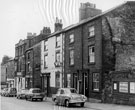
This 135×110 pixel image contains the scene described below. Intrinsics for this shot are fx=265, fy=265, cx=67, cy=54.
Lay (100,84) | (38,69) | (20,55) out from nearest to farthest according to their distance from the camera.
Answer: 1. (100,84)
2. (38,69)
3. (20,55)

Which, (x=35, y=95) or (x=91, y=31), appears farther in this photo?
(x=35, y=95)

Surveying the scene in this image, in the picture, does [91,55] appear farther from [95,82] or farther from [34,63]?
[34,63]

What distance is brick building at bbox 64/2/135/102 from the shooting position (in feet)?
86.9

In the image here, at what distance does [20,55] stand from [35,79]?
43.6ft

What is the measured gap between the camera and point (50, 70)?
38281mm

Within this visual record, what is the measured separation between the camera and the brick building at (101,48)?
26.5 meters

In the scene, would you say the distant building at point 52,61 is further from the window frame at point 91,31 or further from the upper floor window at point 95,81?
the upper floor window at point 95,81

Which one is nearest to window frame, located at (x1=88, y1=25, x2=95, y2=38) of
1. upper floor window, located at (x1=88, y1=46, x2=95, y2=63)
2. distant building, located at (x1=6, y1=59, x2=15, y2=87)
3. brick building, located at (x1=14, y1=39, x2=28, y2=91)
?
upper floor window, located at (x1=88, y1=46, x2=95, y2=63)

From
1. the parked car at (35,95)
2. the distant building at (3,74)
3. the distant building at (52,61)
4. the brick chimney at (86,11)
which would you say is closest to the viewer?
the parked car at (35,95)

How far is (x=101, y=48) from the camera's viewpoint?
26.4m

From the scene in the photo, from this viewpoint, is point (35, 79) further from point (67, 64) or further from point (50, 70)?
point (67, 64)

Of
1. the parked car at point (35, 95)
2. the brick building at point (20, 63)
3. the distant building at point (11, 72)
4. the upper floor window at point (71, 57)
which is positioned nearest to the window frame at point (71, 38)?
the upper floor window at point (71, 57)

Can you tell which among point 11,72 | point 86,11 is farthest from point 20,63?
point 86,11

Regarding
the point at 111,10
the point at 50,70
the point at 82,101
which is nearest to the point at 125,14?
the point at 111,10
